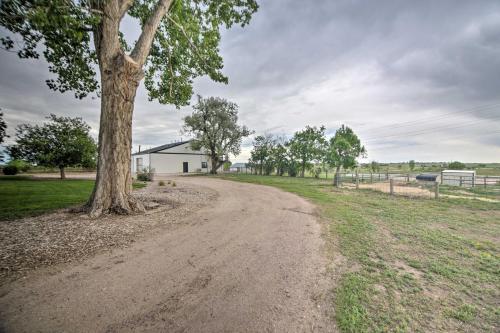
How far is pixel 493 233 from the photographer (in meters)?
4.32

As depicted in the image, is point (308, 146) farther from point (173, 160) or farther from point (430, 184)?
point (173, 160)

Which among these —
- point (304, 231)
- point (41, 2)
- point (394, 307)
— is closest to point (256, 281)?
point (394, 307)

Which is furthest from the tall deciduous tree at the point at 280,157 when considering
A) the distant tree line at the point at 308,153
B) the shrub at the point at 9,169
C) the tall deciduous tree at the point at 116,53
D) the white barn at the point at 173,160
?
the shrub at the point at 9,169

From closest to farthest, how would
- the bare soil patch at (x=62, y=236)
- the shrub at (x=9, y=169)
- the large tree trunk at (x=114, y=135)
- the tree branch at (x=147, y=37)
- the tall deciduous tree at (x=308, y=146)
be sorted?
1. the bare soil patch at (x=62, y=236)
2. the large tree trunk at (x=114, y=135)
3. the tree branch at (x=147, y=37)
4. the shrub at (x=9, y=169)
5. the tall deciduous tree at (x=308, y=146)

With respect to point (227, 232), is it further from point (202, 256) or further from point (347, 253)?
point (347, 253)

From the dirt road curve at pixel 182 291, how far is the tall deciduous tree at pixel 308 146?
2416 centimetres

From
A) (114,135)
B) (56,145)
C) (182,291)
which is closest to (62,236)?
(114,135)

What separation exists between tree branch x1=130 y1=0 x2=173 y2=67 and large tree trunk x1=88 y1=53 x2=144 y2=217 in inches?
16.6

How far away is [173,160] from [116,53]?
26.1 metres

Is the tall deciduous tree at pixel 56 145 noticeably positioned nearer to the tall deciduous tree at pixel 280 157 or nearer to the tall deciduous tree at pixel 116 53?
the tall deciduous tree at pixel 116 53

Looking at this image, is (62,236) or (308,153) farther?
(308,153)

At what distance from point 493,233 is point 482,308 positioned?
4.08m

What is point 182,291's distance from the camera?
2201 mm

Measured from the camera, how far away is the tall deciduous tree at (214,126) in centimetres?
2620
